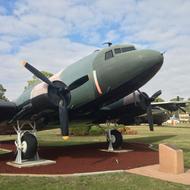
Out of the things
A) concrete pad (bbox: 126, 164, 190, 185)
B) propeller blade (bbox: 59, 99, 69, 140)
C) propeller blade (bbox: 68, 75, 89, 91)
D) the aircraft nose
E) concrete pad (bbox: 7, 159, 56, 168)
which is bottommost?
concrete pad (bbox: 126, 164, 190, 185)

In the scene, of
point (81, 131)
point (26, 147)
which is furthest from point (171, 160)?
point (81, 131)

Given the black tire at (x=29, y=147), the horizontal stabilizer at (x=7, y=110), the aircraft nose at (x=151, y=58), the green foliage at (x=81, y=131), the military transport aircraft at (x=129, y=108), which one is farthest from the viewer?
the green foliage at (x=81, y=131)

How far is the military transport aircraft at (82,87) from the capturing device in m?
15.5

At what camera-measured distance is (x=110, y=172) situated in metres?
13.8

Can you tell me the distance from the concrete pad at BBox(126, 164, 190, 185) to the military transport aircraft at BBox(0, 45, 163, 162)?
4.00 meters

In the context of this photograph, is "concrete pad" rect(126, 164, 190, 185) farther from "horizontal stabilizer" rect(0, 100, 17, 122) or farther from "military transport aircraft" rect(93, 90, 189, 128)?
"horizontal stabilizer" rect(0, 100, 17, 122)

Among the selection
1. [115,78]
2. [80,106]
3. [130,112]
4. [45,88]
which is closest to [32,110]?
[45,88]

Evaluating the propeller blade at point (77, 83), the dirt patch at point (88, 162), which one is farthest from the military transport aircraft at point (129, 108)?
the propeller blade at point (77, 83)

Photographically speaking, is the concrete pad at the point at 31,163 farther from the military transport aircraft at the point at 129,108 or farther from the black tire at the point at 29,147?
the military transport aircraft at the point at 129,108

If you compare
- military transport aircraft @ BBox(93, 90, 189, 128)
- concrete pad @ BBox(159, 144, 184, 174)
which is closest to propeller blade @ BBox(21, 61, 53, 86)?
military transport aircraft @ BBox(93, 90, 189, 128)

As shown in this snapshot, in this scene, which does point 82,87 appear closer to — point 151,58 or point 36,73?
point 36,73

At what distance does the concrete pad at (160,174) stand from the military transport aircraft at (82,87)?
400cm

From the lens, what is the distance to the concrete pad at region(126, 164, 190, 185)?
39.1 feet

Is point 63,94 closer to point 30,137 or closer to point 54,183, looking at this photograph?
point 30,137
